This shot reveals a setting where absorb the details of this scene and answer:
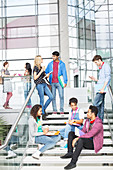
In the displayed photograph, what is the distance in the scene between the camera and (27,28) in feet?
58.5

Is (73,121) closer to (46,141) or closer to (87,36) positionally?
(46,141)

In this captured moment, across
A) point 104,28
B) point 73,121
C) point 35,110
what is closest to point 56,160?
point 73,121

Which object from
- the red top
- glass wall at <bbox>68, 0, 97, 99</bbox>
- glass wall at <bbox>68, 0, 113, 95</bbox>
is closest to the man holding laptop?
the red top

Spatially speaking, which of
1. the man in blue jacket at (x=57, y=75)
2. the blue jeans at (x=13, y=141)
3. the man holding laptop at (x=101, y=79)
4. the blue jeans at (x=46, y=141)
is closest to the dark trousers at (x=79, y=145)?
the blue jeans at (x=46, y=141)

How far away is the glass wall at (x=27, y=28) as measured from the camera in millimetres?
17406

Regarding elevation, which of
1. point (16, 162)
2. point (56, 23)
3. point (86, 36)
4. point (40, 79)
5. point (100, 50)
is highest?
point (56, 23)

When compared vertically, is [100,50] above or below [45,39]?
below

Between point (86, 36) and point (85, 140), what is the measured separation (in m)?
9.67

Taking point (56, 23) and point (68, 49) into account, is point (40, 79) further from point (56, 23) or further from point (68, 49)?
point (56, 23)

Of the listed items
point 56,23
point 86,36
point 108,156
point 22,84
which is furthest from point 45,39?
point 108,156

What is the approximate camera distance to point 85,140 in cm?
465

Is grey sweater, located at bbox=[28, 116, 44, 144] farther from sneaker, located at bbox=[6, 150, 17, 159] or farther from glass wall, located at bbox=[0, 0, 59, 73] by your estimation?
glass wall, located at bbox=[0, 0, 59, 73]

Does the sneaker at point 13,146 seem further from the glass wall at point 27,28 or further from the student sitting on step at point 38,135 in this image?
the glass wall at point 27,28

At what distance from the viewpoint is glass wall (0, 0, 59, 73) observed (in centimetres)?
1741
